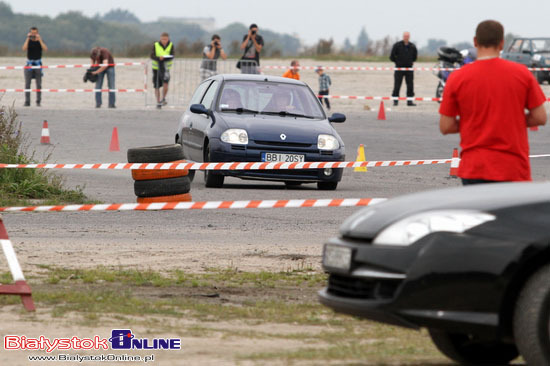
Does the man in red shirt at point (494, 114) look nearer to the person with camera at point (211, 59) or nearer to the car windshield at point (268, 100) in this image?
the car windshield at point (268, 100)

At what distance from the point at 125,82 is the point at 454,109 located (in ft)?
128

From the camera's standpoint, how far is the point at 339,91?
1647 inches

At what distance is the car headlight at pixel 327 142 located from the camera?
15977mm

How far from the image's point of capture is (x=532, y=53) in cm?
4416

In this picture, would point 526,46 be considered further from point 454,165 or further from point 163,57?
point 454,165

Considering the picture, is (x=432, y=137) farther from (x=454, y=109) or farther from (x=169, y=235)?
(x=454, y=109)

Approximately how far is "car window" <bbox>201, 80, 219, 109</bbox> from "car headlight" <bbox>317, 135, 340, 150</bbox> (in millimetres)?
1852

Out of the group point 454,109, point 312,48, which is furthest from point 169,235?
point 312,48

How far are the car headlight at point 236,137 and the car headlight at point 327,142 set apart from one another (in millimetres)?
1018

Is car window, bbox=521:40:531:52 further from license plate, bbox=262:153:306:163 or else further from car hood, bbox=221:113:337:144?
license plate, bbox=262:153:306:163

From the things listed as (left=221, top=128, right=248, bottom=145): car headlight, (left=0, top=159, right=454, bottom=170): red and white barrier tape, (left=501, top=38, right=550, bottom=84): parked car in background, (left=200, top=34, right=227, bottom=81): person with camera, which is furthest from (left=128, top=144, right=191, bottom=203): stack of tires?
(left=501, top=38, right=550, bottom=84): parked car in background

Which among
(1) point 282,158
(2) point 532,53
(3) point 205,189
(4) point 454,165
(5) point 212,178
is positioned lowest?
(3) point 205,189

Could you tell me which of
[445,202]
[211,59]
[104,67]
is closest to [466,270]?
[445,202]

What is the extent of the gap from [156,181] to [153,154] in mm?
345
